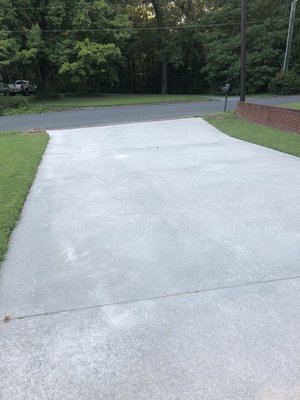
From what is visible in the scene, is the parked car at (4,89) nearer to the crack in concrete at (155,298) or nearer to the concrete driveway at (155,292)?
the concrete driveway at (155,292)

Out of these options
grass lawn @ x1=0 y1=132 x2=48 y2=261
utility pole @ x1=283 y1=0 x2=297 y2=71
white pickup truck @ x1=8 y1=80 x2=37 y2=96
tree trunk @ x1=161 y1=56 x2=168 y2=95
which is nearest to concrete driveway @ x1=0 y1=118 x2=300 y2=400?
grass lawn @ x1=0 y1=132 x2=48 y2=261

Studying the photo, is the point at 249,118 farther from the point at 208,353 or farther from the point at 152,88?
the point at 152,88

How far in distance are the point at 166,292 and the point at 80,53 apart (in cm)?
3389

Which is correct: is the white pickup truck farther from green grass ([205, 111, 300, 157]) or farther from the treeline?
green grass ([205, 111, 300, 157])

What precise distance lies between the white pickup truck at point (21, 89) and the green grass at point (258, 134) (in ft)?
103

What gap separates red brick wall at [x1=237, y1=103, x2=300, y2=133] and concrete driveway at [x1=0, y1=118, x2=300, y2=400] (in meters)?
5.96

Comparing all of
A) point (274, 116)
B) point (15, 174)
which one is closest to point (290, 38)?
point (274, 116)

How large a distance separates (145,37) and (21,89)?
44.3ft

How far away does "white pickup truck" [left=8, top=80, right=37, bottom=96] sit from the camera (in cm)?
4438

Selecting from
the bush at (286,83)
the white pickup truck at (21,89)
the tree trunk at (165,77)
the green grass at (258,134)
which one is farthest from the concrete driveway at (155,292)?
the white pickup truck at (21,89)

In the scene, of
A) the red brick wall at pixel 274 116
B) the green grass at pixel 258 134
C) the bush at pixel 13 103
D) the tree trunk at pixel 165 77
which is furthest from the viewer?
the tree trunk at pixel 165 77

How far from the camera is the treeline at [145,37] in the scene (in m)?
35.3

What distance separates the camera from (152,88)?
52.1 metres

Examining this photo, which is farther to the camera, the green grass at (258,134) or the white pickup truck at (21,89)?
the white pickup truck at (21,89)
